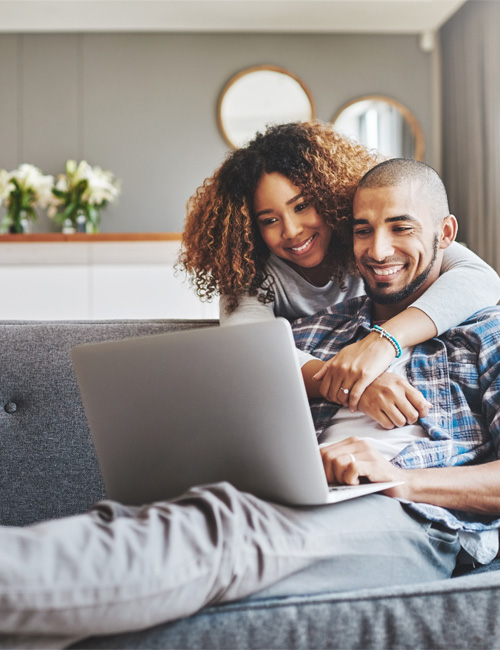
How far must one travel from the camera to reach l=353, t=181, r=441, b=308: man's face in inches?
50.1

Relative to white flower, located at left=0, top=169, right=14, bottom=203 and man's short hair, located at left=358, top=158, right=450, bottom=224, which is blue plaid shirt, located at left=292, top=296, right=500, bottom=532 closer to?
man's short hair, located at left=358, top=158, right=450, bottom=224

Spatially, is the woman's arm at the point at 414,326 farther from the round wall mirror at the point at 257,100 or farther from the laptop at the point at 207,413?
the round wall mirror at the point at 257,100

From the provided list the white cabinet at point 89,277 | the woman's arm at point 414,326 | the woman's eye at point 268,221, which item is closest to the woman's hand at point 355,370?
the woman's arm at point 414,326

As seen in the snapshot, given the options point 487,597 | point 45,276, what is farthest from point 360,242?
point 45,276

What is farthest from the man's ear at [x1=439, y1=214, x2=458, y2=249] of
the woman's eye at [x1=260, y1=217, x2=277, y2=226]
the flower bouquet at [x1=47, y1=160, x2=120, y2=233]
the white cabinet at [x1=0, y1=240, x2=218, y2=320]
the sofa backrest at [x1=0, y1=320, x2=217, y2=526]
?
the flower bouquet at [x1=47, y1=160, x2=120, y2=233]

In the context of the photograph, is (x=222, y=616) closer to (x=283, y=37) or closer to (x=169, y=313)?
(x=169, y=313)

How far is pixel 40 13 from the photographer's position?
394 cm

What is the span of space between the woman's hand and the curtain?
276cm

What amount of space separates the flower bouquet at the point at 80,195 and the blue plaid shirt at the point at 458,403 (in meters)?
2.84

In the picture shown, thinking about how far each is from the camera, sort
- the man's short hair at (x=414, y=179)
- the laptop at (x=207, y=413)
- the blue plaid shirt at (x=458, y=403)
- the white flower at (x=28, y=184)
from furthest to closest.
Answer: the white flower at (x=28, y=184) < the man's short hair at (x=414, y=179) < the blue plaid shirt at (x=458, y=403) < the laptop at (x=207, y=413)

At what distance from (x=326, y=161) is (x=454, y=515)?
88 cm

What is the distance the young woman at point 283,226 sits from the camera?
153cm

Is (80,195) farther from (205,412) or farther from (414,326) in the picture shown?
(205,412)

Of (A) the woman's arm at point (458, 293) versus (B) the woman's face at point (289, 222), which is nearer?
(A) the woman's arm at point (458, 293)
